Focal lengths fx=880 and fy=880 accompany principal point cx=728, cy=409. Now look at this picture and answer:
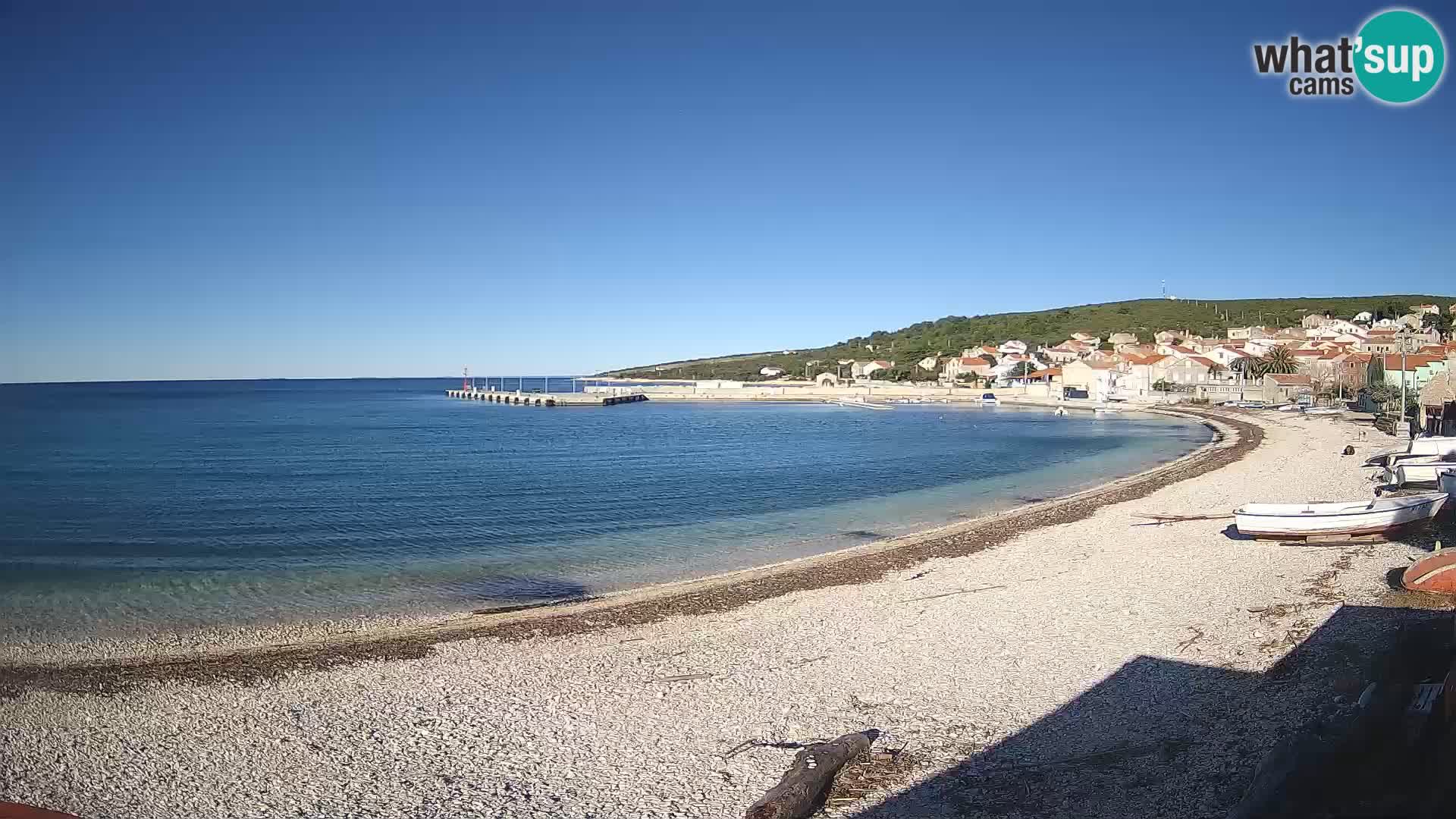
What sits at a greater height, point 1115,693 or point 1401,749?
point 1401,749

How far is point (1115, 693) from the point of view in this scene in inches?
347

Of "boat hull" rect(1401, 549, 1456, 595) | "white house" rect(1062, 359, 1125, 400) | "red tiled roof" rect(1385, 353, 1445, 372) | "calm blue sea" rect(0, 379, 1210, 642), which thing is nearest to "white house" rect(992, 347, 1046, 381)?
"white house" rect(1062, 359, 1125, 400)

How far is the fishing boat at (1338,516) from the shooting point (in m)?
15.5

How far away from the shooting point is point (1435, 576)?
444 inches

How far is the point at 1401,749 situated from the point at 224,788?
8469 millimetres

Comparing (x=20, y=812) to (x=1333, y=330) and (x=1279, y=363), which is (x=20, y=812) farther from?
(x=1333, y=330)

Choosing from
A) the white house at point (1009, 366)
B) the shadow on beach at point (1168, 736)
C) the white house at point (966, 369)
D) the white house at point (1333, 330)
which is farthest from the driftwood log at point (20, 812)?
the white house at point (1333, 330)

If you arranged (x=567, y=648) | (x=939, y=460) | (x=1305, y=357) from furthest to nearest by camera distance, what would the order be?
(x=1305, y=357) < (x=939, y=460) < (x=567, y=648)

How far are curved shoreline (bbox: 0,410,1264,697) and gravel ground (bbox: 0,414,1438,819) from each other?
34cm

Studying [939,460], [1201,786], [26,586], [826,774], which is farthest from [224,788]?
[939,460]

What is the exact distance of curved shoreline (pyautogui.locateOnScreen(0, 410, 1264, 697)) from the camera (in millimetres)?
10562

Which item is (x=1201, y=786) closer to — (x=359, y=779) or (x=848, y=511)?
(x=359, y=779)

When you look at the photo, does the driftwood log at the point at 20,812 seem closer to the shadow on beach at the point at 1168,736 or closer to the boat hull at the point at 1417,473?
the shadow on beach at the point at 1168,736

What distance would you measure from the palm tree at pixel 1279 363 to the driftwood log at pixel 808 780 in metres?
85.8
